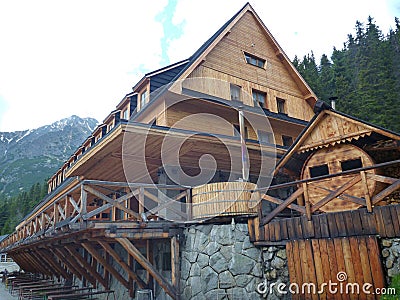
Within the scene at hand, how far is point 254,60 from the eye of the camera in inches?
690

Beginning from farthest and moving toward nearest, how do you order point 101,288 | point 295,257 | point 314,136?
point 101,288
point 314,136
point 295,257

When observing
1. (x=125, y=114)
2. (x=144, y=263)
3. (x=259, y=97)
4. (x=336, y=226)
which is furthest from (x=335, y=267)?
(x=125, y=114)

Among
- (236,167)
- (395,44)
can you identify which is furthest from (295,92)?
(395,44)

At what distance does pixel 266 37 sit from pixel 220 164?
9429 mm

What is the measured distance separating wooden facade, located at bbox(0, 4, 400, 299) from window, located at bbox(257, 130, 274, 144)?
0.24 ft

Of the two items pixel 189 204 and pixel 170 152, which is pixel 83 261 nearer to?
pixel 189 204

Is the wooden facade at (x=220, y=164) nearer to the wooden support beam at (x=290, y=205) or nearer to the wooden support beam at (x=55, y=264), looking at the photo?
the wooden support beam at (x=290, y=205)

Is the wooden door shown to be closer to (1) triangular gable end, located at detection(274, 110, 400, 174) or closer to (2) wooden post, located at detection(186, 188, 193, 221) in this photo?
(2) wooden post, located at detection(186, 188, 193, 221)

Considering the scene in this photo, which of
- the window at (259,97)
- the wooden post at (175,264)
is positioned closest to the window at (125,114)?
the window at (259,97)

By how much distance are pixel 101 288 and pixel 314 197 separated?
1010cm

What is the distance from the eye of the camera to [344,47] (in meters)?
56.2

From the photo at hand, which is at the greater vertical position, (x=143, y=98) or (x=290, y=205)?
(x=143, y=98)

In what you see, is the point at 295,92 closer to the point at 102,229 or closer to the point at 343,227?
the point at 343,227

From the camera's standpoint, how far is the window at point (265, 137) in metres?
16.5
